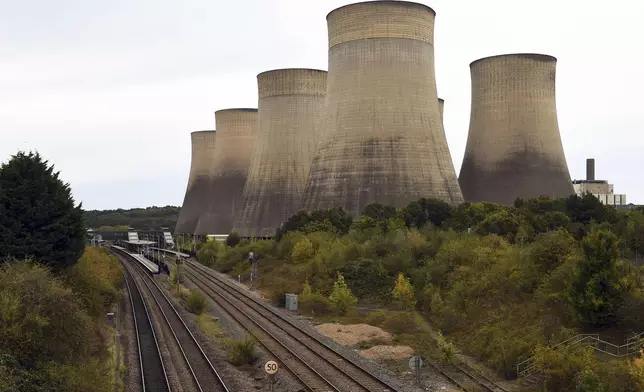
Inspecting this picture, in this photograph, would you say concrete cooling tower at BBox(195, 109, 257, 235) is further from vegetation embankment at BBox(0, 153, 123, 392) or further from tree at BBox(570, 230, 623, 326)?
tree at BBox(570, 230, 623, 326)

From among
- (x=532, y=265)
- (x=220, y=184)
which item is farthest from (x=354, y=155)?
(x=220, y=184)

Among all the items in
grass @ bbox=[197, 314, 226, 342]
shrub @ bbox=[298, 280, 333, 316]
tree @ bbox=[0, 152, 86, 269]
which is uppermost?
tree @ bbox=[0, 152, 86, 269]

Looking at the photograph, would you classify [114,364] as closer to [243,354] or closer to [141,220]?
[243,354]

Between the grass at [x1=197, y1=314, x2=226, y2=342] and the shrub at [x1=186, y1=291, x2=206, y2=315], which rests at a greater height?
the shrub at [x1=186, y1=291, x2=206, y2=315]

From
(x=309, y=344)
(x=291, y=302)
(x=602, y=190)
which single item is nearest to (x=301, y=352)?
(x=309, y=344)

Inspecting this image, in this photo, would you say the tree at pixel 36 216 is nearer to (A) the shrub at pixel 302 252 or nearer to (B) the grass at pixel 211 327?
(B) the grass at pixel 211 327

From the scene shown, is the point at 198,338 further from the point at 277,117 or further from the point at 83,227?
the point at 277,117

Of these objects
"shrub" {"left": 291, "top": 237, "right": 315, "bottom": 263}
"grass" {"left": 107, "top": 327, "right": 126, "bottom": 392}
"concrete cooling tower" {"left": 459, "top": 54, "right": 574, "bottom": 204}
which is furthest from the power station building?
"grass" {"left": 107, "top": 327, "right": 126, "bottom": 392}
